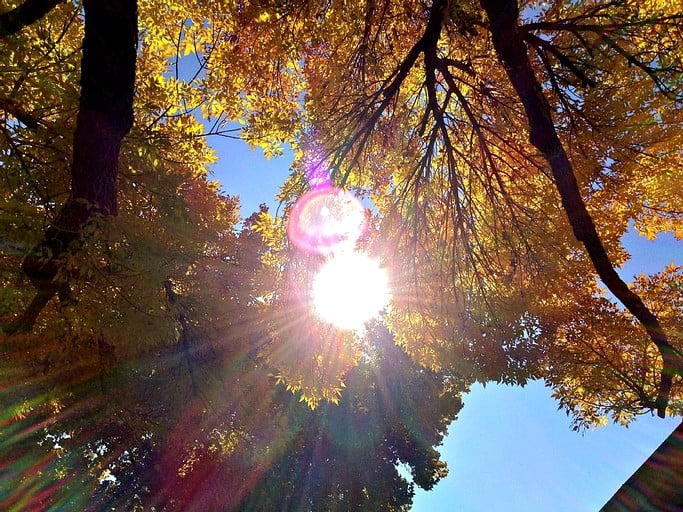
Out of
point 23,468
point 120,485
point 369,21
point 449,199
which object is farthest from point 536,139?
point 120,485

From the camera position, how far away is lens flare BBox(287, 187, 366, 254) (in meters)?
4.35

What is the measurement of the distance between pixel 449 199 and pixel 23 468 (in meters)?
10.1

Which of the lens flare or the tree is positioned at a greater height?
the tree

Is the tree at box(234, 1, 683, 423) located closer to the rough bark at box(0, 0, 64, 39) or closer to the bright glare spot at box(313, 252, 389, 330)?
the bright glare spot at box(313, 252, 389, 330)

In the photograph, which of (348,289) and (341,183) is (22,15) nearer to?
(341,183)

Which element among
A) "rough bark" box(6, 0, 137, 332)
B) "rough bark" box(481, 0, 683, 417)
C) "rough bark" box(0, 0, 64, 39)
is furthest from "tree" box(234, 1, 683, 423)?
"rough bark" box(0, 0, 64, 39)

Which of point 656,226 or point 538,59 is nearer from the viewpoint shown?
point 538,59

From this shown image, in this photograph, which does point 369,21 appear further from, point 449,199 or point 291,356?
point 291,356

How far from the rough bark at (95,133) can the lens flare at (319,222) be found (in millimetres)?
1962

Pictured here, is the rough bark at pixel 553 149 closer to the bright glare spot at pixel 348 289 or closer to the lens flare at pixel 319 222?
the lens flare at pixel 319 222

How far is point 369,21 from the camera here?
4.02 meters

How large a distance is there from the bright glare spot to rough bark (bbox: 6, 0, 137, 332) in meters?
A: 2.48

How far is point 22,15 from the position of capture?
90.8 inches

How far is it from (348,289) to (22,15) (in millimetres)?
4054
